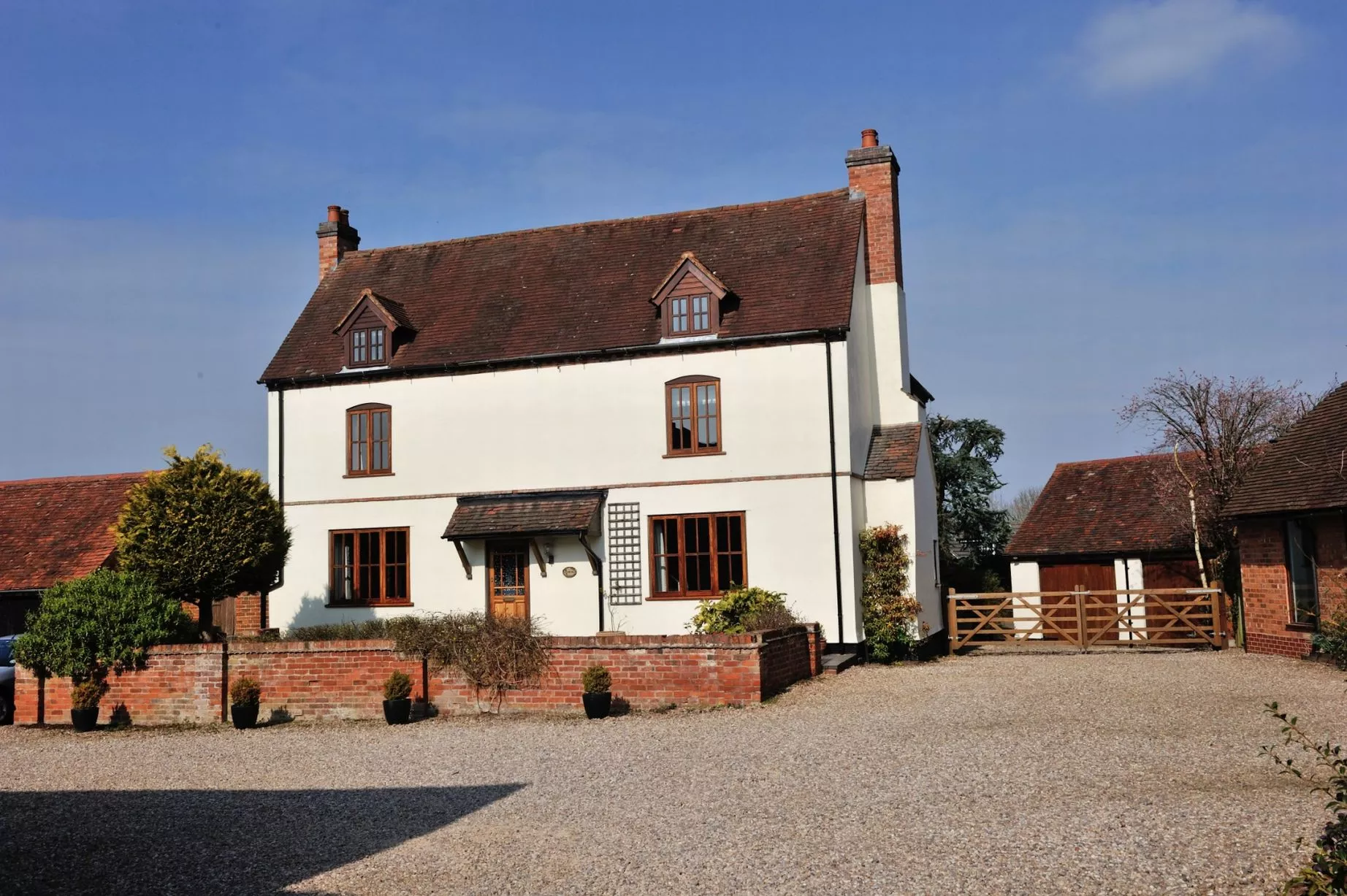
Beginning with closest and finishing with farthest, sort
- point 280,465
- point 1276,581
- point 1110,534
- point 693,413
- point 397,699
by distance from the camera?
point 397,699, point 1276,581, point 693,413, point 280,465, point 1110,534

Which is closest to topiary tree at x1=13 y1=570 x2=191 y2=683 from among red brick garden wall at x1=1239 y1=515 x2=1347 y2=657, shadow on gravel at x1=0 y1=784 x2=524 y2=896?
A: shadow on gravel at x1=0 y1=784 x2=524 y2=896

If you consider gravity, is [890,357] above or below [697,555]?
above

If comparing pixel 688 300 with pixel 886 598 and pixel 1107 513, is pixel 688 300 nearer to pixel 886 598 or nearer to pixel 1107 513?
pixel 886 598

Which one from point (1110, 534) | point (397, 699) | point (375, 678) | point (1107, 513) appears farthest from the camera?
point (1107, 513)

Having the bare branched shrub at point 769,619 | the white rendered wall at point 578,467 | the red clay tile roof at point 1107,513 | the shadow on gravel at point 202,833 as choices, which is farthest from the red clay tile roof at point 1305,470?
the shadow on gravel at point 202,833

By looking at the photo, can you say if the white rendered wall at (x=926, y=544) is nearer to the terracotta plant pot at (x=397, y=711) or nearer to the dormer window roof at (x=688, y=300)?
the dormer window roof at (x=688, y=300)

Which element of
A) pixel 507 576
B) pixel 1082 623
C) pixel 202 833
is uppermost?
pixel 507 576

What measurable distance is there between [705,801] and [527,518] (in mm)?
13209

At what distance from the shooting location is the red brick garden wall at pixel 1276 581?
19.2 meters

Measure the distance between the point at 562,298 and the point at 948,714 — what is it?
13.5 meters

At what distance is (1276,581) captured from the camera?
2066 centimetres

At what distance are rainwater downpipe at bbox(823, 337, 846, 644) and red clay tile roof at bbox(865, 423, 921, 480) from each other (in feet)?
4.21

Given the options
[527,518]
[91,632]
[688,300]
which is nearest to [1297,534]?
[688,300]

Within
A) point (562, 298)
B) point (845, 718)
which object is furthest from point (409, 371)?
point (845, 718)
